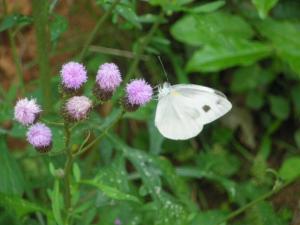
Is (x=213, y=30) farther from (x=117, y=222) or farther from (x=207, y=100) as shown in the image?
(x=117, y=222)

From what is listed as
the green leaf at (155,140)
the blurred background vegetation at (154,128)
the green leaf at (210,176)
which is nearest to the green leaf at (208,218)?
the blurred background vegetation at (154,128)

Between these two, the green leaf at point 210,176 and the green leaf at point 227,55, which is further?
the green leaf at point 227,55

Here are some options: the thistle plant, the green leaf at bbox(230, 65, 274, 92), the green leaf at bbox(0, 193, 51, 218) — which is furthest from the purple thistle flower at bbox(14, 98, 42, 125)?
the green leaf at bbox(230, 65, 274, 92)

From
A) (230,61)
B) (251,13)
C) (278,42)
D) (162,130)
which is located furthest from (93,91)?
(251,13)

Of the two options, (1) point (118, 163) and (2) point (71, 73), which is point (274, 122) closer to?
(1) point (118, 163)

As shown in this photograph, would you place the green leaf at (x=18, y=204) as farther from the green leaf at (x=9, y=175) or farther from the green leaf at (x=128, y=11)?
the green leaf at (x=128, y=11)
